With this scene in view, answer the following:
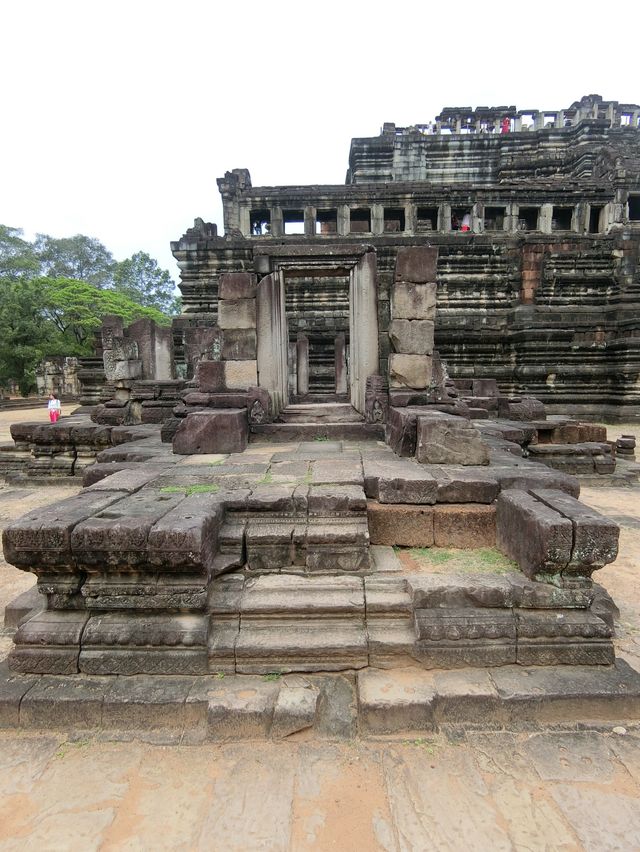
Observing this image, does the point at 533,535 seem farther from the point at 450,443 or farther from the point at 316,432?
the point at 316,432

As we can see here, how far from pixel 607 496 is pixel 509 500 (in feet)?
15.8

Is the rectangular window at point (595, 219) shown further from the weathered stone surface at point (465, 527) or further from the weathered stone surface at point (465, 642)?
the weathered stone surface at point (465, 642)

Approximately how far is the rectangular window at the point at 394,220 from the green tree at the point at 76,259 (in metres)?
40.4

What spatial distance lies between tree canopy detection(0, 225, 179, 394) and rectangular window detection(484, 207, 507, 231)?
616 inches

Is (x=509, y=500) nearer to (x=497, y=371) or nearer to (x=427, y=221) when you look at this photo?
(x=497, y=371)

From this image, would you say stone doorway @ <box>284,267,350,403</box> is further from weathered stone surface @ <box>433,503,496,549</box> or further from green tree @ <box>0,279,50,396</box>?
green tree @ <box>0,279,50,396</box>

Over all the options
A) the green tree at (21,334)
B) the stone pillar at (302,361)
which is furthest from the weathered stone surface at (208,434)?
the green tree at (21,334)

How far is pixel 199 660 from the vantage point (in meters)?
2.39

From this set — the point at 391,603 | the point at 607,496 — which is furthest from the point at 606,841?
the point at 607,496

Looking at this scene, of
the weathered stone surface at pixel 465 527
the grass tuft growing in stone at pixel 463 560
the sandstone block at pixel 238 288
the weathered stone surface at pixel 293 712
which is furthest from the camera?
the sandstone block at pixel 238 288

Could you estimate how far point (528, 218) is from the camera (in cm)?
2095

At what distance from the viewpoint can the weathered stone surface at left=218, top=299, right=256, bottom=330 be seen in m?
5.88

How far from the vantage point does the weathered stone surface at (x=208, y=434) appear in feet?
16.3

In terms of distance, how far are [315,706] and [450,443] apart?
A: 2475 mm
